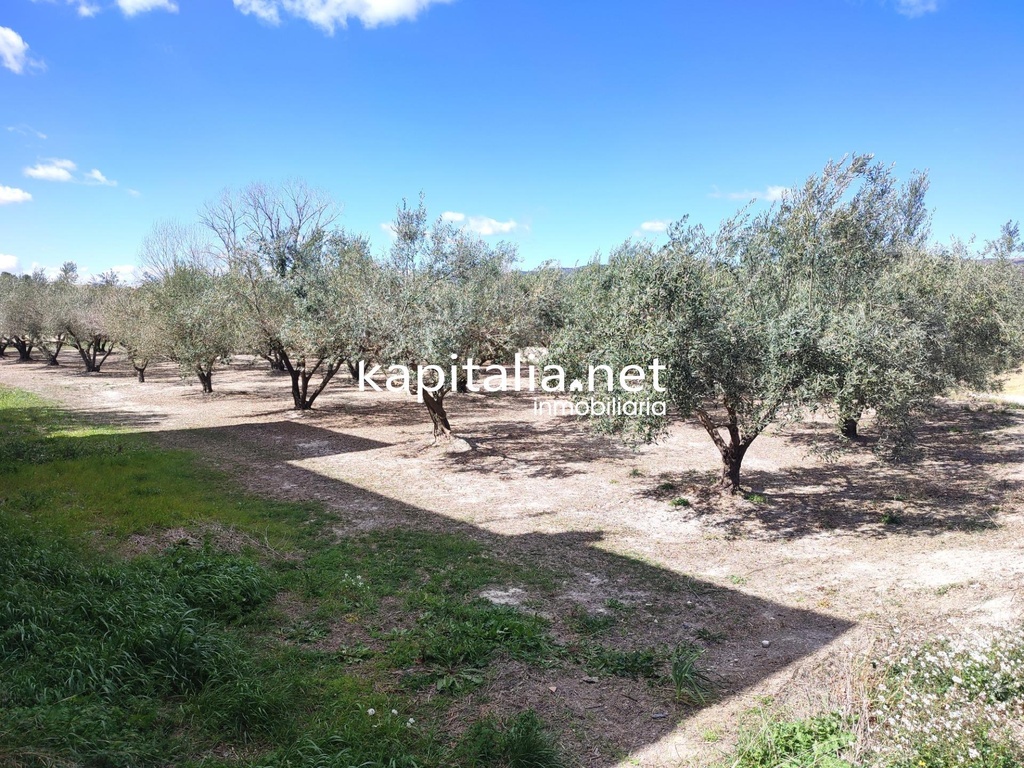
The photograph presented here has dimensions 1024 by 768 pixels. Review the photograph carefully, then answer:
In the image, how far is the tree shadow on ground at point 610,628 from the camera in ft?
14.5

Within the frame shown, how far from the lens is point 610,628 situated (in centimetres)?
592

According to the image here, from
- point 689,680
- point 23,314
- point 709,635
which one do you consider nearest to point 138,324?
point 23,314

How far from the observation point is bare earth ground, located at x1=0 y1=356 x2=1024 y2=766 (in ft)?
15.7

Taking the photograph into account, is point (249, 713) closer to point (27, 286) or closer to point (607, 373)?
point (607, 373)

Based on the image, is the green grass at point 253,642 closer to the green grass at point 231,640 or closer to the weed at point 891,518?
the green grass at point 231,640

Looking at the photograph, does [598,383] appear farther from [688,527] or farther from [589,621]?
[589,621]

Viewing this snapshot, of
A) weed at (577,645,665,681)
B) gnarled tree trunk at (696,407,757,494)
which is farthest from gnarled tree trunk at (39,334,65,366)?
weed at (577,645,665,681)

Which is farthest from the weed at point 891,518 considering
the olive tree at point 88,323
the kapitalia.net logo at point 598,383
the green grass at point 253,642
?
the olive tree at point 88,323

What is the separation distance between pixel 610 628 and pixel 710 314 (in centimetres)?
489

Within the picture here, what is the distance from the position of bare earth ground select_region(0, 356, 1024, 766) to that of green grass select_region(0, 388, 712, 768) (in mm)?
468

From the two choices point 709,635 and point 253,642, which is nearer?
point 253,642

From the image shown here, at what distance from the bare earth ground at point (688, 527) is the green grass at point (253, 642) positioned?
0.47m

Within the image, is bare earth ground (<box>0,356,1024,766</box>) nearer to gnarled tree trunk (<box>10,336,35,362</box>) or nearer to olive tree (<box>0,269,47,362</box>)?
olive tree (<box>0,269,47,362</box>)

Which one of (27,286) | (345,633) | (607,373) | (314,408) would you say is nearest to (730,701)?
(345,633)
